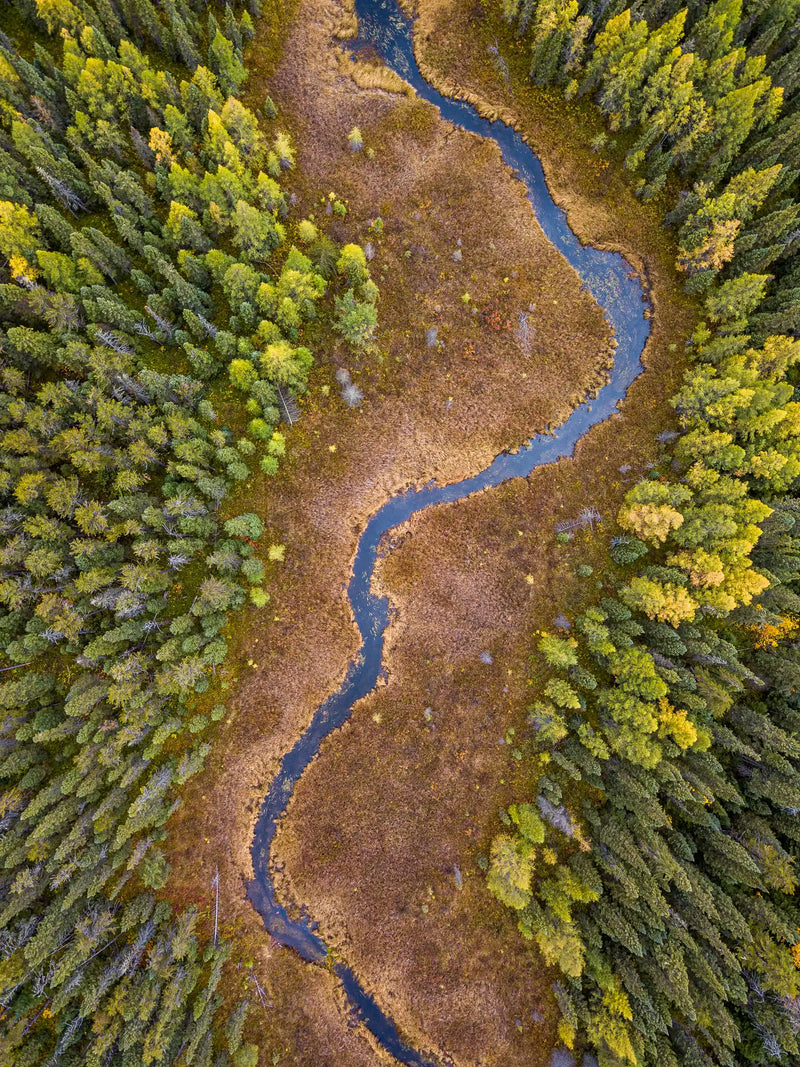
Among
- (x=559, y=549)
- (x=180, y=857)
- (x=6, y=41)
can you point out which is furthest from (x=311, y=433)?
(x=6, y=41)

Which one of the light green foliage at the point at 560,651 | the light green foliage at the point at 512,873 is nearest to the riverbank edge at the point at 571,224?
the light green foliage at the point at 560,651

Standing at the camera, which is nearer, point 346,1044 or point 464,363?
point 346,1044

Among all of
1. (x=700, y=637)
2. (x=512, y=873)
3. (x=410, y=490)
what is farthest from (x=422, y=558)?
(x=512, y=873)

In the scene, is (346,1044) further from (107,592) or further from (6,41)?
(6,41)

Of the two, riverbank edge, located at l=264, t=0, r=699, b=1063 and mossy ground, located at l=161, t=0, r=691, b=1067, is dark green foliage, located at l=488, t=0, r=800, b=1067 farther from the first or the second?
mossy ground, located at l=161, t=0, r=691, b=1067

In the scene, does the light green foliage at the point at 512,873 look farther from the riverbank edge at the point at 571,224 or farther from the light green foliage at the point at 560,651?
the riverbank edge at the point at 571,224
